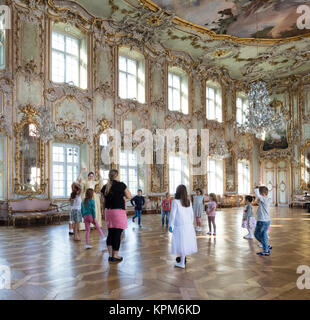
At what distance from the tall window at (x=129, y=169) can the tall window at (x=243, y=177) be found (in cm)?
870

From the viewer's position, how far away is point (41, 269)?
4.32 meters

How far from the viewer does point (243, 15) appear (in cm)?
1332

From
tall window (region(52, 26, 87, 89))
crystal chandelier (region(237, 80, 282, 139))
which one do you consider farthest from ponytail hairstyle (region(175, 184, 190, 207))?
crystal chandelier (region(237, 80, 282, 139))

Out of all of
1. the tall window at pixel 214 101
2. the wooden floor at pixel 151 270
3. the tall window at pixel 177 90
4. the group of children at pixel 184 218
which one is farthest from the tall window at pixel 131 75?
the wooden floor at pixel 151 270

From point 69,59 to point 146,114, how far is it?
4143 mm

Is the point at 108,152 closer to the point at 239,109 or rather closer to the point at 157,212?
the point at 157,212

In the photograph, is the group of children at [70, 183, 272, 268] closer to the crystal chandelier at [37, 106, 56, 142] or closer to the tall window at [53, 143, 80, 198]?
the crystal chandelier at [37, 106, 56, 142]

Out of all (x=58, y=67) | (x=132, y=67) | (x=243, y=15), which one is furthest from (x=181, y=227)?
(x=243, y=15)

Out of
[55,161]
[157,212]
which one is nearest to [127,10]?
[55,161]

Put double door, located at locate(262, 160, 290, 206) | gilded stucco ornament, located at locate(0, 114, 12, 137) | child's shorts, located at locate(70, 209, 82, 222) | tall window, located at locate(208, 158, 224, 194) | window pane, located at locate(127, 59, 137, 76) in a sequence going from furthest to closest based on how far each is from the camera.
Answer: double door, located at locate(262, 160, 290, 206) < tall window, located at locate(208, 158, 224, 194) < window pane, located at locate(127, 59, 137, 76) < gilded stucco ornament, located at locate(0, 114, 12, 137) < child's shorts, located at locate(70, 209, 82, 222)

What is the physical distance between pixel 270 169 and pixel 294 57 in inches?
281

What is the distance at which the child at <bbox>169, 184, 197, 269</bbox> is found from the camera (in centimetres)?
443

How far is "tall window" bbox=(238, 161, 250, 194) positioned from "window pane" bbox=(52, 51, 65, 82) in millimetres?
12695

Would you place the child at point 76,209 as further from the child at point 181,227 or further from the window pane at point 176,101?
the window pane at point 176,101
